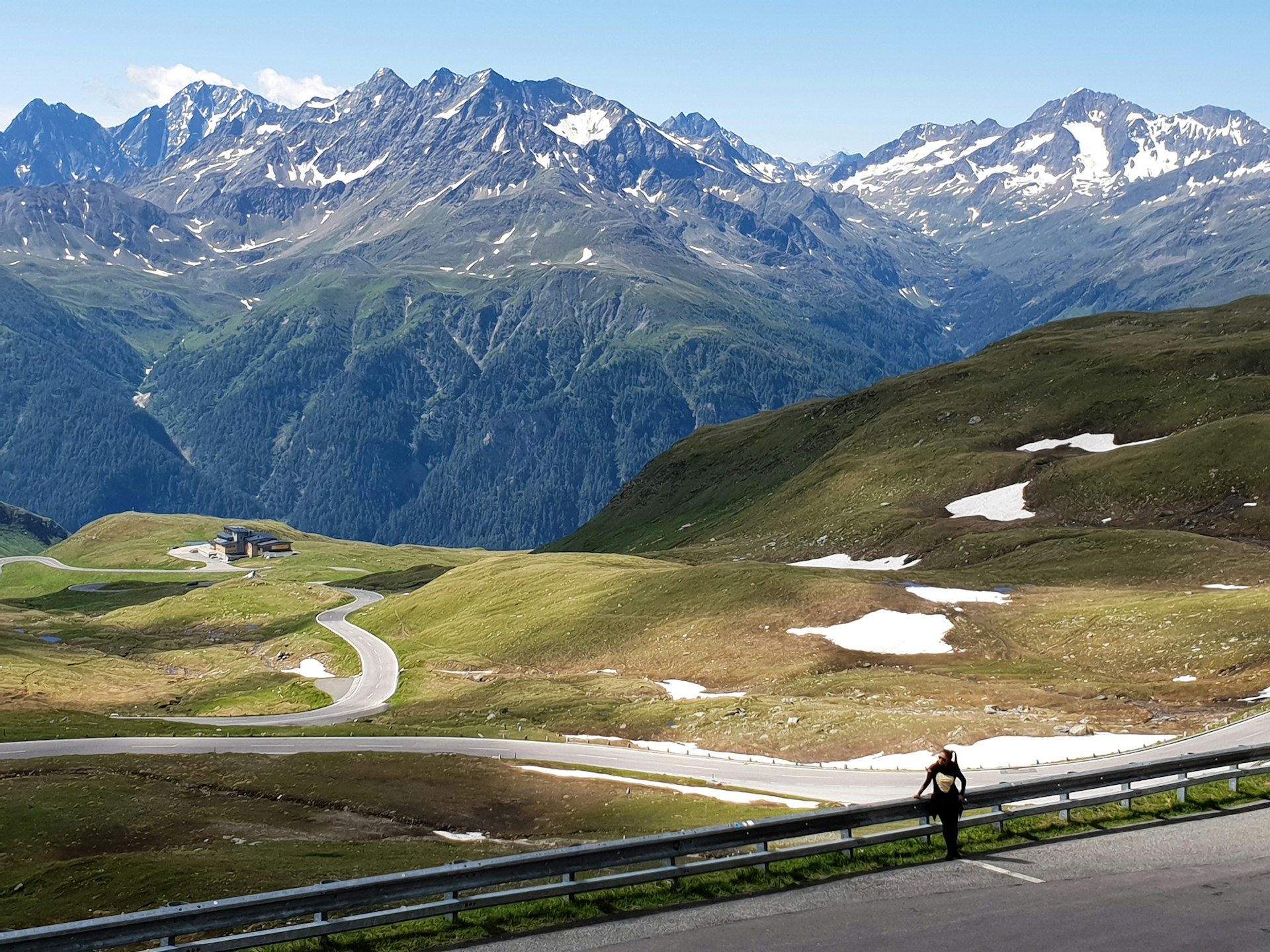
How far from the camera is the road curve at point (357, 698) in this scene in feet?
325

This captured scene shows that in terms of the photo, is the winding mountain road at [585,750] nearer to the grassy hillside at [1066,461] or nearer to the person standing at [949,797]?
the person standing at [949,797]

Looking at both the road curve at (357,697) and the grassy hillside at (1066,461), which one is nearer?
the road curve at (357,697)

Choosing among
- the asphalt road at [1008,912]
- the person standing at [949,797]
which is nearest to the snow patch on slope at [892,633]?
the asphalt road at [1008,912]

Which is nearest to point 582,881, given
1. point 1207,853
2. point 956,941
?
point 956,941

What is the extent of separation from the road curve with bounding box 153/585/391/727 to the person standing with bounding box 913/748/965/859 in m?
74.2

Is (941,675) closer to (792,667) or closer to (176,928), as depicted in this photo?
(792,667)

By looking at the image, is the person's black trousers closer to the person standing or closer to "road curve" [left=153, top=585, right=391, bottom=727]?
the person standing

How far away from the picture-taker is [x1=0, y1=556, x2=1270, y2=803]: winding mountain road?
52.0m

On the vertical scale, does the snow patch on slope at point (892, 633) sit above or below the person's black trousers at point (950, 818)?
above

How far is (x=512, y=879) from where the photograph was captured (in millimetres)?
24359

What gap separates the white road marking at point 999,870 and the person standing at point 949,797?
391 mm

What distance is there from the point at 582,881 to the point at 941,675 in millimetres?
62011

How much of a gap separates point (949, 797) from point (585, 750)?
47.1 meters

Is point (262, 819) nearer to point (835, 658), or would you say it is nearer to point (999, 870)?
point (999, 870)
